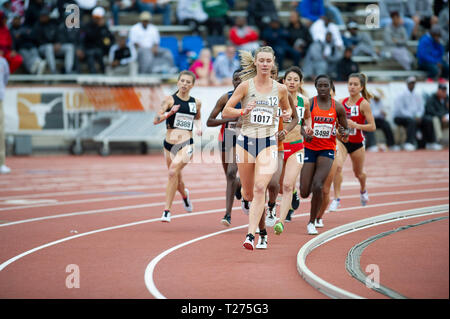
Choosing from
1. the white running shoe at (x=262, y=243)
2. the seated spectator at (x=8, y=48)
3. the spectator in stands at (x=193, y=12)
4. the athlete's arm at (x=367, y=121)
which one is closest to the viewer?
the white running shoe at (x=262, y=243)

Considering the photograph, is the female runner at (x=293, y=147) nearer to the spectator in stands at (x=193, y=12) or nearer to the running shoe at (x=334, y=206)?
the running shoe at (x=334, y=206)

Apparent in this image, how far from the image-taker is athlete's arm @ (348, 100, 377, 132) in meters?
11.6

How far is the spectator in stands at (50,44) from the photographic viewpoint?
2417 cm

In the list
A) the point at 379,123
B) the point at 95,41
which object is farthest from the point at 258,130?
the point at 379,123

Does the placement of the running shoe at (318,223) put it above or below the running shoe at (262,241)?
below

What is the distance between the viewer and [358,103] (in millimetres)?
11984

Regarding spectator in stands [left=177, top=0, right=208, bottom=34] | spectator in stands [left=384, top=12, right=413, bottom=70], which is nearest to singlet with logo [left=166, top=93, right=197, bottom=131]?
spectator in stands [left=177, top=0, right=208, bottom=34]

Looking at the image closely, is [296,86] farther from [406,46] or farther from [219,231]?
[406,46]

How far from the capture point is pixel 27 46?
24484 mm

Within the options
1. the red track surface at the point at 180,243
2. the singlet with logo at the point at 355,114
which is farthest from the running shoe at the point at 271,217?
Result: the singlet with logo at the point at 355,114

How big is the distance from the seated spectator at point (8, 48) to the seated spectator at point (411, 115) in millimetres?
12500

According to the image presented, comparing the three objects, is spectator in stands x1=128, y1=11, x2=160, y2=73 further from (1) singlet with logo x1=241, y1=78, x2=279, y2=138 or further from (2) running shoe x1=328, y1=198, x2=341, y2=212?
(1) singlet with logo x1=241, y1=78, x2=279, y2=138

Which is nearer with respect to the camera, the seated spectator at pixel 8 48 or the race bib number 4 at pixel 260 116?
the race bib number 4 at pixel 260 116

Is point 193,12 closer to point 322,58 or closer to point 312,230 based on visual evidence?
point 322,58
